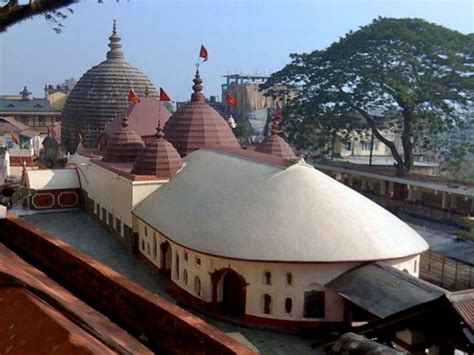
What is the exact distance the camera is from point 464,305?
953 cm

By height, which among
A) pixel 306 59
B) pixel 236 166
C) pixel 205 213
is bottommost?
pixel 205 213

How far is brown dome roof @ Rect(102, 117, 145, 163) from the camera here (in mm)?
Result: 27078

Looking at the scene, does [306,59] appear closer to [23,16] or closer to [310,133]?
[310,133]

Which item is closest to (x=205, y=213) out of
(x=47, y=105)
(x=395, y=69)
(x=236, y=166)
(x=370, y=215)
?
(x=236, y=166)

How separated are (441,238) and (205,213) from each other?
11309 mm

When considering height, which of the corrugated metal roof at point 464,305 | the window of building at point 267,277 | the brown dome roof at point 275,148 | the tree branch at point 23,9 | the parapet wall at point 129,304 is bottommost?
the window of building at point 267,277

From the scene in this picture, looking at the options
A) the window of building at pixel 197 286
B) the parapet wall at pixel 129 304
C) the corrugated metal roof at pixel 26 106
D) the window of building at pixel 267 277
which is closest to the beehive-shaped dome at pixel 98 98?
the window of building at pixel 197 286

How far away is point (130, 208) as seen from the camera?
74.9 ft

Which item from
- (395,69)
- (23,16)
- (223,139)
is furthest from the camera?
(395,69)

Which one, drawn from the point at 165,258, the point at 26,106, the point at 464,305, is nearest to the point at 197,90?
the point at 165,258

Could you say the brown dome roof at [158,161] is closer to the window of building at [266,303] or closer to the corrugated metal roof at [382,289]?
the window of building at [266,303]

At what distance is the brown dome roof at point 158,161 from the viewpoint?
23094 millimetres

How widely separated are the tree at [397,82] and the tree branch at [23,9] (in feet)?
100

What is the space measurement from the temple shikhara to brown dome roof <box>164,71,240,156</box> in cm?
5
